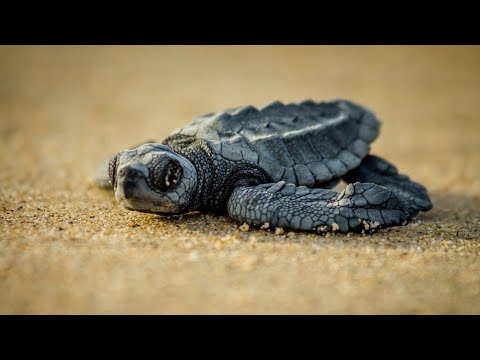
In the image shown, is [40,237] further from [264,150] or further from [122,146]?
[122,146]

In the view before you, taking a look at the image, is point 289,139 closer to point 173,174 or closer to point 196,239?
point 173,174

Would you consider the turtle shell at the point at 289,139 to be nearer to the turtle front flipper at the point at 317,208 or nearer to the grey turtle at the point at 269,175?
the grey turtle at the point at 269,175

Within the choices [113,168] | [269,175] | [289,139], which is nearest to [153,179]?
[113,168]

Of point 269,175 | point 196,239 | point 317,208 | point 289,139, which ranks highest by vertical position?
point 289,139

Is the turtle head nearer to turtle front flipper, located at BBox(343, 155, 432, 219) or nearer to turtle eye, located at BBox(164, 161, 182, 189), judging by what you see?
turtle eye, located at BBox(164, 161, 182, 189)

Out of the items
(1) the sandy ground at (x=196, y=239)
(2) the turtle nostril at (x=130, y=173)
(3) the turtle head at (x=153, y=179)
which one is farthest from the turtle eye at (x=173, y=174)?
(1) the sandy ground at (x=196, y=239)

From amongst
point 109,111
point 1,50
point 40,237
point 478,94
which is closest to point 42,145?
point 109,111
